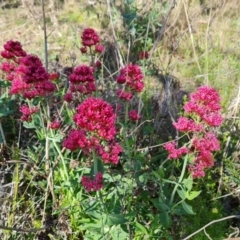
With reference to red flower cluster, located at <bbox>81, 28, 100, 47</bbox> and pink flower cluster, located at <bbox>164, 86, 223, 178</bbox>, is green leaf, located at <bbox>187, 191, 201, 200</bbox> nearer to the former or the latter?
pink flower cluster, located at <bbox>164, 86, 223, 178</bbox>

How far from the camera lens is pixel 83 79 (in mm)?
1972

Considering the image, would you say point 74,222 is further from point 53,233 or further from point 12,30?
point 12,30

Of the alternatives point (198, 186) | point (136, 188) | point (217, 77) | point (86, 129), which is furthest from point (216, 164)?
point (86, 129)

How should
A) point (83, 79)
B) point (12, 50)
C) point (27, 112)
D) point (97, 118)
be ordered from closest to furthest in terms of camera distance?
1. point (97, 118)
2. point (83, 79)
3. point (27, 112)
4. point (12, 50)

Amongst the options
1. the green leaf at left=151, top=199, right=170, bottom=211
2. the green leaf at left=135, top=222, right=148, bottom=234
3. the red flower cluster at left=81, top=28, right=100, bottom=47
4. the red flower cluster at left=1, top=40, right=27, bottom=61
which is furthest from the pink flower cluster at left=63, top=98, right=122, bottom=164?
the red flower cluster at left=1, top=40, right=27, bottom=61

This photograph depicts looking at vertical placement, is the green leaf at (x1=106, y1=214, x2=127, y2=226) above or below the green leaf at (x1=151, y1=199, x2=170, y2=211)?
above

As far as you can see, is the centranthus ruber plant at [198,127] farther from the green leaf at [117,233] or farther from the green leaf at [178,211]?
the green leaf at [117,233]

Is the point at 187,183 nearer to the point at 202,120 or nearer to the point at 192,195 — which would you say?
the point at 192,195

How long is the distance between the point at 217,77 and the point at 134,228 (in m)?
1.61

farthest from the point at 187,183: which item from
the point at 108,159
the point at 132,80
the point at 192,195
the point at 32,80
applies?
the point at 32,80

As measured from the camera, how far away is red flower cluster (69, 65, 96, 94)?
1.97 m

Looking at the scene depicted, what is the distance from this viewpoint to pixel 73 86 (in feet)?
6.69

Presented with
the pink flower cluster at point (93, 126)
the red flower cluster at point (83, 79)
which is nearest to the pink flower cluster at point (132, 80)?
the red flower cluster at point (83, 79)

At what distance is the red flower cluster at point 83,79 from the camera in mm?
1975
